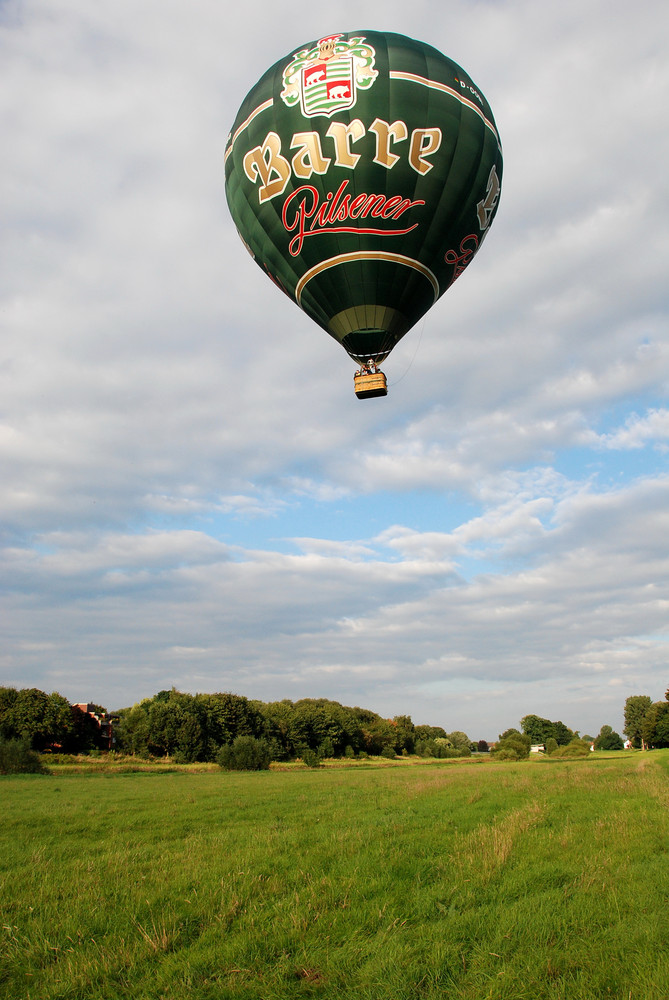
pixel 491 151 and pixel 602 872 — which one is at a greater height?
pixel 491 151

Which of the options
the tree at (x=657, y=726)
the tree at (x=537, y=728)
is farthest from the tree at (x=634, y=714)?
the tree at (x=657, y=726)

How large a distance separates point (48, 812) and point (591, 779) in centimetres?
2572

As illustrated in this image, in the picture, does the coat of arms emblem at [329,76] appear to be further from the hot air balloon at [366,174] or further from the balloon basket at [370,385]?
the balloon basket at [370,385]

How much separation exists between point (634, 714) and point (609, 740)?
9.49m

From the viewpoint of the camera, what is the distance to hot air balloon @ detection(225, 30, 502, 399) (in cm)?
2220

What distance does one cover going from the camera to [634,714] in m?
165

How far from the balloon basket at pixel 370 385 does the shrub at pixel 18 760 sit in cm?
4011

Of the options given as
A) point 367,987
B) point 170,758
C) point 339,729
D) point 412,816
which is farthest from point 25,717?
point 367,987

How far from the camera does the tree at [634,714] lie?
16125cm

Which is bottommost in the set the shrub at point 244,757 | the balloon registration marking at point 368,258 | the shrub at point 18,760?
the shrub at point 244,757

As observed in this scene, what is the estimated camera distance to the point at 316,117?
883 inches

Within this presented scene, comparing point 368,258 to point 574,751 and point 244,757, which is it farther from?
point 574,751

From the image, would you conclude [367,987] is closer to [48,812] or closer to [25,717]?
[48,812]

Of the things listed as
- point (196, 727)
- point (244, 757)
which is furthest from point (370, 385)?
point (196, 727)
